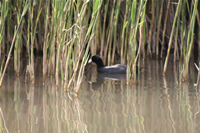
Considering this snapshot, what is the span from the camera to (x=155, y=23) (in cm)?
659

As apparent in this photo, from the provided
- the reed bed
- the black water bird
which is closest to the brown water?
the reed bed

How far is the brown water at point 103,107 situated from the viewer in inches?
116

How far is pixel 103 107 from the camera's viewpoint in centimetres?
352

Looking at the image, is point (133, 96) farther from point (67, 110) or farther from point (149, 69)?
point (149, 69)

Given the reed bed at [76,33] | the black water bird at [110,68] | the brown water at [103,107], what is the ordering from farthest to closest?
the black water bird at [110,68] < the reed bed at [76,33] < the brown water at [103,107]

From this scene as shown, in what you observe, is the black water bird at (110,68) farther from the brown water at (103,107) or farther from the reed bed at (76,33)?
the brown water at (103,107)

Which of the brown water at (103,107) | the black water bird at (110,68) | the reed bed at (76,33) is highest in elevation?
the reed bed at (76,33)

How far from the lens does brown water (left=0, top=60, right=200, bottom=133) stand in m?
2.94

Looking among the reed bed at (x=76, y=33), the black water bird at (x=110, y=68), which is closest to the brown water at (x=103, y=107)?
the reed bed at (x=76, y=33)

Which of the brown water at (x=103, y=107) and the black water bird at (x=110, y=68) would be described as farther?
the black water bird at (x=110, y=68)

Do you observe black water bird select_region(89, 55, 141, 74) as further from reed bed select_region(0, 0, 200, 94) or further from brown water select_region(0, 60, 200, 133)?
brown water select_region(0, 60, 200, 133)

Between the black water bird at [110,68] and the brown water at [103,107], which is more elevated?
the black water bird at [110,68]

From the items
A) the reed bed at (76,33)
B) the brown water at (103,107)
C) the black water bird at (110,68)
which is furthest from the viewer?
the black water bird at (110,68)

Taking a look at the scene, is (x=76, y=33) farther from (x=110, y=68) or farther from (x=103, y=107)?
(x=110, y=68)
